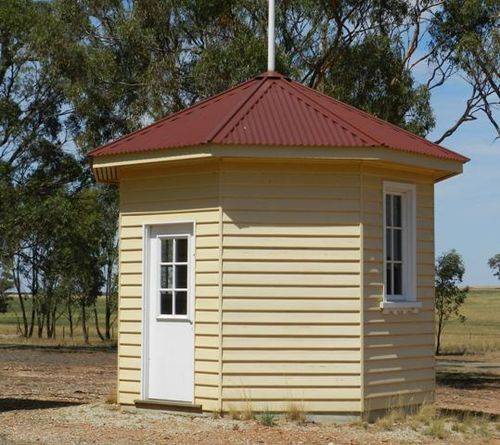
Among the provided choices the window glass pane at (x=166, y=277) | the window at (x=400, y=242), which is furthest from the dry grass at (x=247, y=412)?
the window at (x=400, y=242)

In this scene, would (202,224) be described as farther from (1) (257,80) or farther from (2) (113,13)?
(2) (113,13)

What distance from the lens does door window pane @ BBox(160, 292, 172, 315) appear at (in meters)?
12.8

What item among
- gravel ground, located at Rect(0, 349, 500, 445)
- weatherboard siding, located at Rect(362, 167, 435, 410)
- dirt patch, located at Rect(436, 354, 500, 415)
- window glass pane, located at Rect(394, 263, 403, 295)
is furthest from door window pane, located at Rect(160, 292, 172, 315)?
dirt patch, located at Rect(436, 354, 500, 415)

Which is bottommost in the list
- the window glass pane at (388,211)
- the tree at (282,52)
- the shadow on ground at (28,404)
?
the shadow on ground at (28,404)

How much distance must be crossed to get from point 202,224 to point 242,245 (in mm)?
595

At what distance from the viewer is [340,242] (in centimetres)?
1221

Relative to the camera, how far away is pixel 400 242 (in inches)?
520

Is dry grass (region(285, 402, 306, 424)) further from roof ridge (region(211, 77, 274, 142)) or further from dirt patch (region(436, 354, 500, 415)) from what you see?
dirt patch (region(436, 354, 500, 415))

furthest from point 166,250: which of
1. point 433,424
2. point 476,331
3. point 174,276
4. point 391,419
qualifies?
point 476,331

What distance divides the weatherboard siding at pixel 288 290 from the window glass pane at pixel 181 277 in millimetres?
773

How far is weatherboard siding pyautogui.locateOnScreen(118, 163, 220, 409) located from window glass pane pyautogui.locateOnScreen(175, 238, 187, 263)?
33cm

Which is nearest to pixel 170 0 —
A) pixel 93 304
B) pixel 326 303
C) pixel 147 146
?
pixel 147 146

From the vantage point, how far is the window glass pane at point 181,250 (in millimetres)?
12672

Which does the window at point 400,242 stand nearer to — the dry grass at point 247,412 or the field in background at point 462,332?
the dry grass at point 247,412
